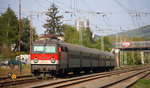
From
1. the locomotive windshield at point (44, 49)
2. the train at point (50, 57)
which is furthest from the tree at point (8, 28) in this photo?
the locomotive windshield at point (44, 49)

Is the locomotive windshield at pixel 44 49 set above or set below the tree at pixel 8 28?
below

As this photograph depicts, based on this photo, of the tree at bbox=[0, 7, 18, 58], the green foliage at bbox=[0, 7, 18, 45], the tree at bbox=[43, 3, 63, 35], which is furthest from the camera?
the tree at bbox=[43, 3, 63, 35]

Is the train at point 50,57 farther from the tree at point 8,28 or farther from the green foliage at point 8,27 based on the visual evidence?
the green foliage at point 8,27

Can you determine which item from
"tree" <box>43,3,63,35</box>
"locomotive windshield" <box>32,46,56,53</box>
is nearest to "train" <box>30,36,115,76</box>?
"locomotive windshield" <box>32,46,56,53</box>

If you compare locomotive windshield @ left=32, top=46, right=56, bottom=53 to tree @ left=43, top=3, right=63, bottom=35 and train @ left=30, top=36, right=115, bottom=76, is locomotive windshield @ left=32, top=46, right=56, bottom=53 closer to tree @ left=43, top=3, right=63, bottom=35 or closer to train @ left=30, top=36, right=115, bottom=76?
train @ left=30, top=36, right=115, bottom=76

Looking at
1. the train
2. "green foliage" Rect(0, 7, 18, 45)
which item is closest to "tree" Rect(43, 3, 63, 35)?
"green foliage" Rect(0, 7, 18, 45)

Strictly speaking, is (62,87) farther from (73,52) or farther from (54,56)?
(73,52)

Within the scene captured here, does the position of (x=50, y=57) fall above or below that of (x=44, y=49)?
below

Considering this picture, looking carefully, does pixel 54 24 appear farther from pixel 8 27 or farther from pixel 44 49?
pixel 44 49

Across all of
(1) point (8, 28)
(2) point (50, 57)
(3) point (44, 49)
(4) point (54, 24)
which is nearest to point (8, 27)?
(1) point (8, 28)

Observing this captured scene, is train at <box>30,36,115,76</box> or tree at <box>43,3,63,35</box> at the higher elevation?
tree at <box>43,3,63,35</box>

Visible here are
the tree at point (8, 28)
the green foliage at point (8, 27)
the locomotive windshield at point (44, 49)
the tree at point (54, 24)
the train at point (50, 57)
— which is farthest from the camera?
the tree at point (54, 24)

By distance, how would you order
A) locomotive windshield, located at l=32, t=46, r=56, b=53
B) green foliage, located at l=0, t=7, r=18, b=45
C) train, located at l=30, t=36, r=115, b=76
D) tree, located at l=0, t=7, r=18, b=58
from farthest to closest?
green foliage, located at l=0, t=7, r=18, b=45
tree, located at l=0, t=7, r=18, b=58
locomotive windshield, located at l=32, t=46, r=56, b=53
train, located at l=30, t=36, r=115, b=76

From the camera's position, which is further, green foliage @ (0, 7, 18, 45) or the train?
green foliage @ (0, 7, 18, 45)
